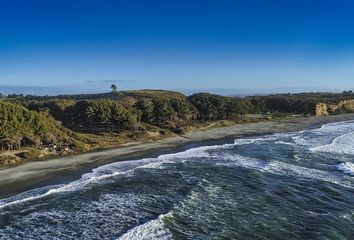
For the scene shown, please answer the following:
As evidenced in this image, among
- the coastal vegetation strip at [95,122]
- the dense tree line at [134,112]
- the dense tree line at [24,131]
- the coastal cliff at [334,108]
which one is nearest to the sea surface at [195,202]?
the coastal vegetation strip at [95,122]

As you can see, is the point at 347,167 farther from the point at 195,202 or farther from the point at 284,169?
the point at 195,202

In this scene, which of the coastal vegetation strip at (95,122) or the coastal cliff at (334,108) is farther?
the coastal cliff at (334,108)

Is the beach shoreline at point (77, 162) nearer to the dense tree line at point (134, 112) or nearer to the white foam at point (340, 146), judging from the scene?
the dense tree line at point (134, 112)

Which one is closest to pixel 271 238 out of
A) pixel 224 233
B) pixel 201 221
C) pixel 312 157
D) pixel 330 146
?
pixel 224 233

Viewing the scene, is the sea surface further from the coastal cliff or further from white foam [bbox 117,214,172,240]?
the coastal cliff

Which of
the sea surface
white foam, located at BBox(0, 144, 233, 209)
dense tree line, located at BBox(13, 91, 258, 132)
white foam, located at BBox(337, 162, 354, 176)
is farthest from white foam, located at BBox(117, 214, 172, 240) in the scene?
dense tree line, located at BBox(13, 91, 258, 132)

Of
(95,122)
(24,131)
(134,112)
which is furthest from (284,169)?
(134,112)

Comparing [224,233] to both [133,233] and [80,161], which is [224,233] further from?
[80,161]
